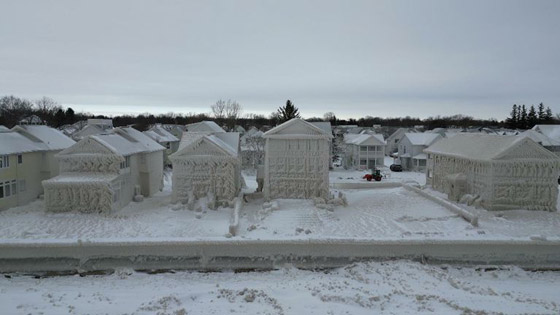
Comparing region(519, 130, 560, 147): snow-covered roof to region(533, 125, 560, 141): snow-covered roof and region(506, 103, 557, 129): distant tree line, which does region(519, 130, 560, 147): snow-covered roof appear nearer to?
region(533, 125, 560, 141): snow-covered roof

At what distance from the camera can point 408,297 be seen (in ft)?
47.3

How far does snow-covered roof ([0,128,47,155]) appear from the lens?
77.0 ft

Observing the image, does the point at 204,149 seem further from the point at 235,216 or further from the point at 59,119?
the point at 59,119

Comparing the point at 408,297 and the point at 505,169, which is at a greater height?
the point at 505,169

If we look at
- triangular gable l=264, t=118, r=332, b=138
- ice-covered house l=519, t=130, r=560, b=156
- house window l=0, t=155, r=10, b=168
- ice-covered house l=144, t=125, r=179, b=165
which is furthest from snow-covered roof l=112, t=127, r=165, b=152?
ice-covered house l=519, t=130, r=560, b=156

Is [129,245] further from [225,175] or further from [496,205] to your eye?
[496,205]

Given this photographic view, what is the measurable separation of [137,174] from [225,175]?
23.9ft

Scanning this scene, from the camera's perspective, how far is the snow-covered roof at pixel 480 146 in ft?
74.5

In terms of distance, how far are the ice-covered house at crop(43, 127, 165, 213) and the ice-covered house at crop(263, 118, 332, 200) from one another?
8879 mm

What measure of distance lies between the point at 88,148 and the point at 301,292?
53.1ft

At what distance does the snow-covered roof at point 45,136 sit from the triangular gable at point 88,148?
4.28m

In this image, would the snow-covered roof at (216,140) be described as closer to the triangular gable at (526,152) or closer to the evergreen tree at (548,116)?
the triangular gable at (526,152)

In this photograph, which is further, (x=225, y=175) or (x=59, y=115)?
(x=59, y=115)

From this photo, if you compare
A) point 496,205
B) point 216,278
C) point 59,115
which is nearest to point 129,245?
point 216,278
